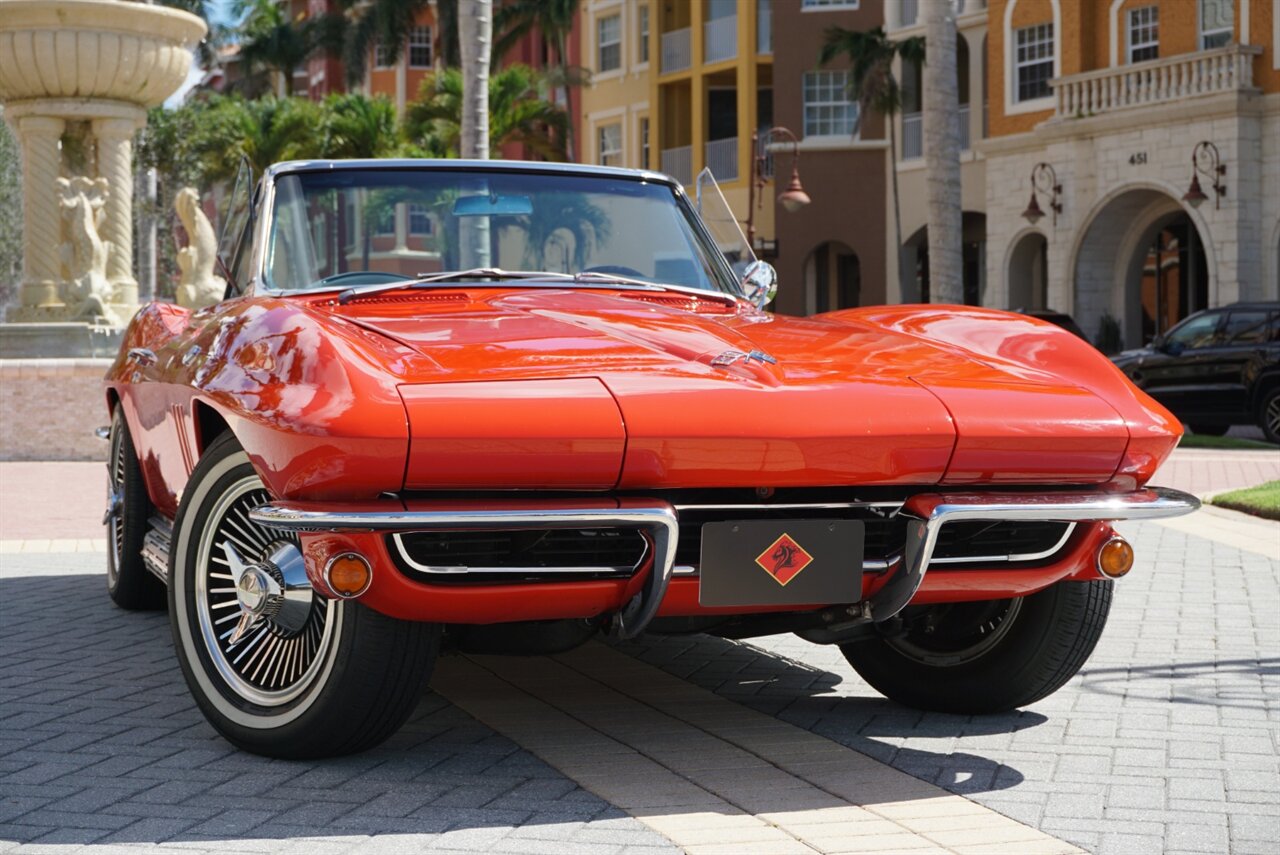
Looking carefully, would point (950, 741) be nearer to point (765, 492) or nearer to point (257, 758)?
point (765, 492)

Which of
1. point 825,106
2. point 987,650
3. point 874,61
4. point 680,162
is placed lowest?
point 987,650

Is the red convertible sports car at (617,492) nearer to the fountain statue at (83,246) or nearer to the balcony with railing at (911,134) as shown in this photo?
the fountain statue at (83,246)

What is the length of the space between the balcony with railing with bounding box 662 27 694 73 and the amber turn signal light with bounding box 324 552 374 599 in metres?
44.9

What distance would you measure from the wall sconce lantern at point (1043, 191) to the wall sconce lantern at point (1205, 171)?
12.0 ft

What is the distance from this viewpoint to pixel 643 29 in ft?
165

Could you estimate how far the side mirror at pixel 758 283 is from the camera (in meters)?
6.03

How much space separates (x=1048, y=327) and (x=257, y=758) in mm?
2577

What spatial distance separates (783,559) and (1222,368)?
18026 mm

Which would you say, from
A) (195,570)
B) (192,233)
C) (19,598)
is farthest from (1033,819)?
(192,233)

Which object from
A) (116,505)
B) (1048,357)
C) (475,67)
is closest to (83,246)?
(475,67)

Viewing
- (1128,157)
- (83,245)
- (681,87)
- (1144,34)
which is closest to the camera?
(83,245)

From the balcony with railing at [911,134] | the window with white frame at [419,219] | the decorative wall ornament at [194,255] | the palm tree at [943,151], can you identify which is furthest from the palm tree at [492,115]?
the window with white frame at [419,219]

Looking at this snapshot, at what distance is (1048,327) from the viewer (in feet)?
17.2

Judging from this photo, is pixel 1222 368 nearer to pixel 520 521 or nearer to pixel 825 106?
pixel 520 521
